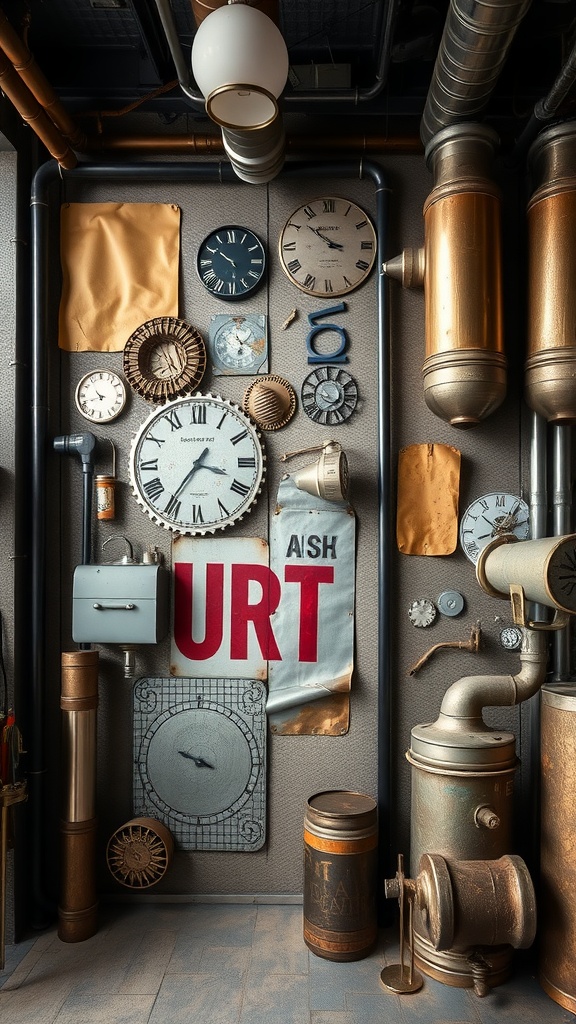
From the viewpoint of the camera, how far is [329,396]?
3326 mm

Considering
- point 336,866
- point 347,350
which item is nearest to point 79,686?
point 336,866

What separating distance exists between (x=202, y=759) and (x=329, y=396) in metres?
1.75

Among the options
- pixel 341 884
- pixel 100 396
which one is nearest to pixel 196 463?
pixel 100 396

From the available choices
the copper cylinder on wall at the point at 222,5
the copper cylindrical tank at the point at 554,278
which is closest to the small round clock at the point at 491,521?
the copper cylindrical tank at the point at 554,278

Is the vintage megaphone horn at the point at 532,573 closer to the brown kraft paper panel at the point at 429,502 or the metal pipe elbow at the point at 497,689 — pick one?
the metal pipe elbow at the point at 497,689

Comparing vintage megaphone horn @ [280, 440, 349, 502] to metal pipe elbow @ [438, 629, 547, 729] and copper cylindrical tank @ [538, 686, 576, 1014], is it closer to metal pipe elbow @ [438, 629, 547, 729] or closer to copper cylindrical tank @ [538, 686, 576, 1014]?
metal pipe elbow @ [438, 629, 547, 729]

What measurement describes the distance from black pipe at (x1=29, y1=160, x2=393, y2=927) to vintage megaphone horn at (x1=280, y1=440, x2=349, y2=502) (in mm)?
219

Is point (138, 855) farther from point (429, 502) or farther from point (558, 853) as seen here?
point (429, 502)

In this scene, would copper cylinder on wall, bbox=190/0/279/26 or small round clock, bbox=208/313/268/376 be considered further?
small round clock, bbox=208/313/268/376

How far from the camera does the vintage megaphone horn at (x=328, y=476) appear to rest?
309cm

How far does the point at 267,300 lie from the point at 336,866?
2.44 meters

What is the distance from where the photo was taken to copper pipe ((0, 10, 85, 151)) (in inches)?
101

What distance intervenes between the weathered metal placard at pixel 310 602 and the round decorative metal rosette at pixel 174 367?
65 cm

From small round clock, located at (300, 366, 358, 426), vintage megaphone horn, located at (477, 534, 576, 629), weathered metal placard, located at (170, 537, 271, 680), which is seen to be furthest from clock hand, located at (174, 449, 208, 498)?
vintage megaphone horn, located at (477, 534, 576, 629)
